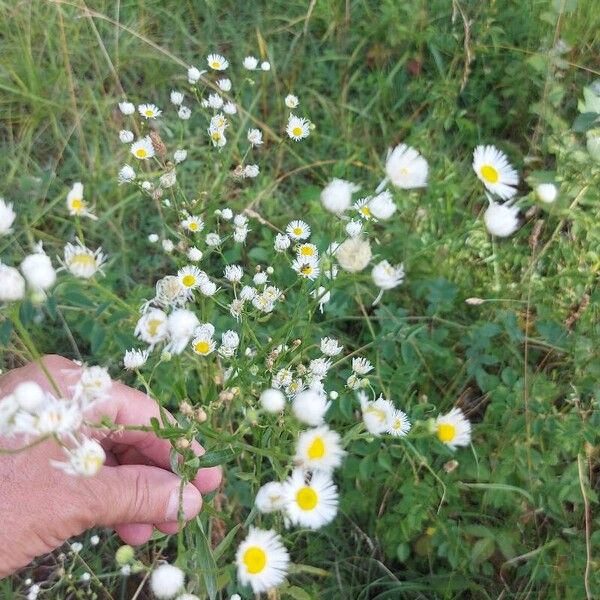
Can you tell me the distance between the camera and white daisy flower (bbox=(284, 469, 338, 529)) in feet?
3.01

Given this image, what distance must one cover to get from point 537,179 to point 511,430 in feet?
2.25

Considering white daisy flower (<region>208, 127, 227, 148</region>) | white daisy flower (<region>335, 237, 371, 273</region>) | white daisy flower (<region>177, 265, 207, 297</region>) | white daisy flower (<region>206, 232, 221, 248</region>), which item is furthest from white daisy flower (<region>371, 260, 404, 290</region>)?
white daisy flower (<region>208, 127, 227, 148</region>)

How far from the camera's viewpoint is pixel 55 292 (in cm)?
105

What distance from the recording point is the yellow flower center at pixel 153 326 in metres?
0.98

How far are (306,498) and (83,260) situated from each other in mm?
453

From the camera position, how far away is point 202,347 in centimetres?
119

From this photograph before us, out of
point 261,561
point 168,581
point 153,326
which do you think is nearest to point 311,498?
point 261,561

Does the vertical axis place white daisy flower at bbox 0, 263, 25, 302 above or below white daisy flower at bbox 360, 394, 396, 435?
above

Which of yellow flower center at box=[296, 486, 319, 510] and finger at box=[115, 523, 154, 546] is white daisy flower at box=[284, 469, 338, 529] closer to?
yellow flower center at box=[296, 486, 319, 510]

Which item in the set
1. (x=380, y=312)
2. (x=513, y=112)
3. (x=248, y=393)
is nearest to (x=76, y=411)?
(x=248, y=393)

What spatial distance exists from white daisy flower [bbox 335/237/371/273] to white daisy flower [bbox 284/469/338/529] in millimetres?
293

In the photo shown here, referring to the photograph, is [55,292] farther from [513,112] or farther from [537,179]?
[513,112]

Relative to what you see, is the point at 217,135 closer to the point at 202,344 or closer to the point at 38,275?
the point at 202,344

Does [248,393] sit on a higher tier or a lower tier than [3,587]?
higher
